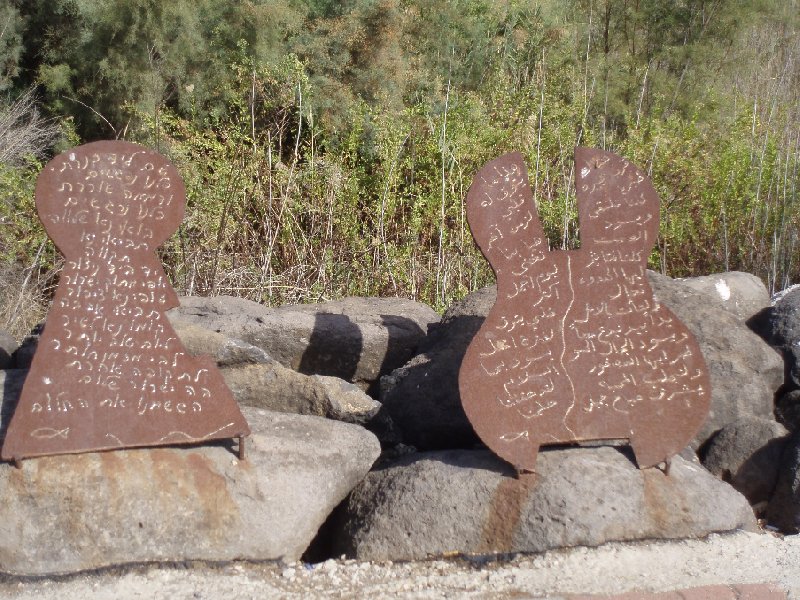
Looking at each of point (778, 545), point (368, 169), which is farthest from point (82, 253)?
point (368, 169)

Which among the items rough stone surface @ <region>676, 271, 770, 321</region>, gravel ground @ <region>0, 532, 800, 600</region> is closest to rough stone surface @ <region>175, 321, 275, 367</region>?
gravel ground @ <region>0, 532, 800, 600</region>

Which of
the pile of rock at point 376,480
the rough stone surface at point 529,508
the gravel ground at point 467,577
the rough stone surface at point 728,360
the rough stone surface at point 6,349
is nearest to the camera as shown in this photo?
the gravel ground at point 467,577

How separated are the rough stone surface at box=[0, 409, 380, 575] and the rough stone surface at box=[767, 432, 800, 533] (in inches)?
76.0

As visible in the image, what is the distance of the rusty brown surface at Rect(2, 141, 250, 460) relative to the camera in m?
3.25

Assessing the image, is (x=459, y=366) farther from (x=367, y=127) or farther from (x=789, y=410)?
(x=367, y=127)

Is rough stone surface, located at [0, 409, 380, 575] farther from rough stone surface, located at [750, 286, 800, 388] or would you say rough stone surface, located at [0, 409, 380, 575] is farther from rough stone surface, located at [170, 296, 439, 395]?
rough stone surface, located at [750, 286, 800, 388]

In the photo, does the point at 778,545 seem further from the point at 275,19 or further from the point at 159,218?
the point at 275,19

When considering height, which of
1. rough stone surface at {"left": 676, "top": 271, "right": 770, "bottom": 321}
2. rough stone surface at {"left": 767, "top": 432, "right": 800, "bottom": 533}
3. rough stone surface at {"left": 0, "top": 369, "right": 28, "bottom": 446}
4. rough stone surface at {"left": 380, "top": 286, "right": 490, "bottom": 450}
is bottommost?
rough stone surface at {"left": 767, "top": 432, "right": 800, "bottom": 533}

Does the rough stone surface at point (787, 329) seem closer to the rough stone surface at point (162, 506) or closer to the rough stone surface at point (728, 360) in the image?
the rough stone surface at point (728, 360)

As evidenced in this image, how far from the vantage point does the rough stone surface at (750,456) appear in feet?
13.2

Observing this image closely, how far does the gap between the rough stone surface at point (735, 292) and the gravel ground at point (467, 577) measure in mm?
1974

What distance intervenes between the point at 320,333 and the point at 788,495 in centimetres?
233

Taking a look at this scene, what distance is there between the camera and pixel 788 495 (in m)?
3.86

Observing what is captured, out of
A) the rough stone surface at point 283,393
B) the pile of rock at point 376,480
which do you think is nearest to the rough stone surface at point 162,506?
the pile of rock at point 376,480
